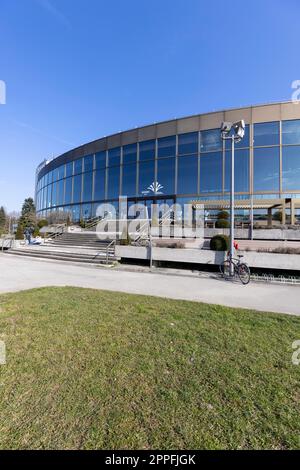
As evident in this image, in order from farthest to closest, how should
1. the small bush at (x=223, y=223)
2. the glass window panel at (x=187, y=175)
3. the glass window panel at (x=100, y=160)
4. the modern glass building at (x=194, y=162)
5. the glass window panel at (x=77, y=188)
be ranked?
the glass window panel at (x=77, y=188) < the glass window panel at (x=100, y=160) < the glass window panel at (x=187, y=175) < the modern glass building at (x=194, y=162) < the small bush at (x=223, y=223)

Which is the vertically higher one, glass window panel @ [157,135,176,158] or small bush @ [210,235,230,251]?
glass window panel @ [157,135,176,158]

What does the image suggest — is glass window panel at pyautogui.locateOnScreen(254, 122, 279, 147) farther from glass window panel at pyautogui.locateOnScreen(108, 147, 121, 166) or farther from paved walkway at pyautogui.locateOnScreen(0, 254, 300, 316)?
paved walkway at pyautogui.locateOnScreen(0, 254, 300, 316)

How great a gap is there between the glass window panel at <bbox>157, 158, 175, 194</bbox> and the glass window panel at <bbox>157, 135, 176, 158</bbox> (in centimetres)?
73

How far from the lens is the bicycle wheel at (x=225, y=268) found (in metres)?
9.64

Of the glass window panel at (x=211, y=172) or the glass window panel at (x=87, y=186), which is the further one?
the glass window panel at (x=87, y=186)

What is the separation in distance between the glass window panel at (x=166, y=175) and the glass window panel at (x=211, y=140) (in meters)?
3.74

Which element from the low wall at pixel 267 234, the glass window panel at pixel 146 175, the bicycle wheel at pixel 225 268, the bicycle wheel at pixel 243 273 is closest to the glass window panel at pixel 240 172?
the glass window panel at pixel 146 175

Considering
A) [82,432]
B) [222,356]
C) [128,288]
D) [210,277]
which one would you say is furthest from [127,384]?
[210,277]

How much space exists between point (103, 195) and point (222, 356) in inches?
1190

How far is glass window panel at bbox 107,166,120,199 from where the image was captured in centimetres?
3089

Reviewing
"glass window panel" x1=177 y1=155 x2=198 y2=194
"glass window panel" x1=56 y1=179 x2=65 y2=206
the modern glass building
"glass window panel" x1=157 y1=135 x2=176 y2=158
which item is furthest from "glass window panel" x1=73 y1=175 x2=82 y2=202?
"glass window panel" x1=177 y1=155 x2=198 y2=194

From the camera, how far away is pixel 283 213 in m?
22.4

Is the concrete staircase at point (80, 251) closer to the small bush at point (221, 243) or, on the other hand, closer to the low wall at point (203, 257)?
the low wall at point (203, 257)

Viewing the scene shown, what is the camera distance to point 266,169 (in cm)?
2420
